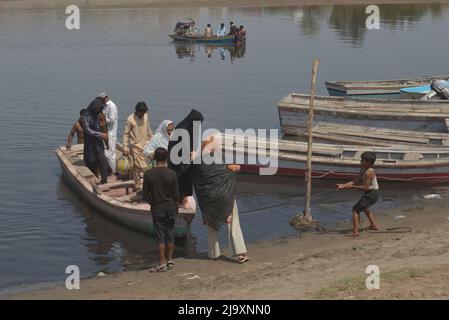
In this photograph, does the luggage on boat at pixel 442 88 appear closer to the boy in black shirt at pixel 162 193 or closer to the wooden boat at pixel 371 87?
the wooden boat at pixel 371 87

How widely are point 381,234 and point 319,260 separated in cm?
205

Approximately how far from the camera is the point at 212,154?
991 cm

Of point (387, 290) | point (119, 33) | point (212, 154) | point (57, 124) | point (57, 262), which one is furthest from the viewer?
point (119, 33)

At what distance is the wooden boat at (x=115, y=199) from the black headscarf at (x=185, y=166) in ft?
1.56

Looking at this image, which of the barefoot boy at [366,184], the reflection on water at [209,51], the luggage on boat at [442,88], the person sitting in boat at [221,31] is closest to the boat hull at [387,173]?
the barefoot boy at [366,184]

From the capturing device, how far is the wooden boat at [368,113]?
19.1 metres

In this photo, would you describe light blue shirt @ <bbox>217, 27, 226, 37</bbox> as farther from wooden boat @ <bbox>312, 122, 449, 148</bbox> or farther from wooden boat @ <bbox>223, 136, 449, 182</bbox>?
wooden boat @ <bbox>223, 136, 449, 182</bbox>

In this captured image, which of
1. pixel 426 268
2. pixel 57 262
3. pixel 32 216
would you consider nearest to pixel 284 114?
pixel 32 216

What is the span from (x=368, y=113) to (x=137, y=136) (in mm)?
9026

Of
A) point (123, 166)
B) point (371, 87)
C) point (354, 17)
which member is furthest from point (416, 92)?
point (354, 17)

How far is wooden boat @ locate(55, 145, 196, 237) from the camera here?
11.9 metres

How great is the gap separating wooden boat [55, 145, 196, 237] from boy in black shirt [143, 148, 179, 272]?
3.13 ft

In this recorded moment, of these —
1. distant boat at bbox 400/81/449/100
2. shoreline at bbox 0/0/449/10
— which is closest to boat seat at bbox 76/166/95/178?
distant boat at bbox 400/81/449/100

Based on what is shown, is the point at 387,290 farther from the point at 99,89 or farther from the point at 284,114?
the point at 99,89
